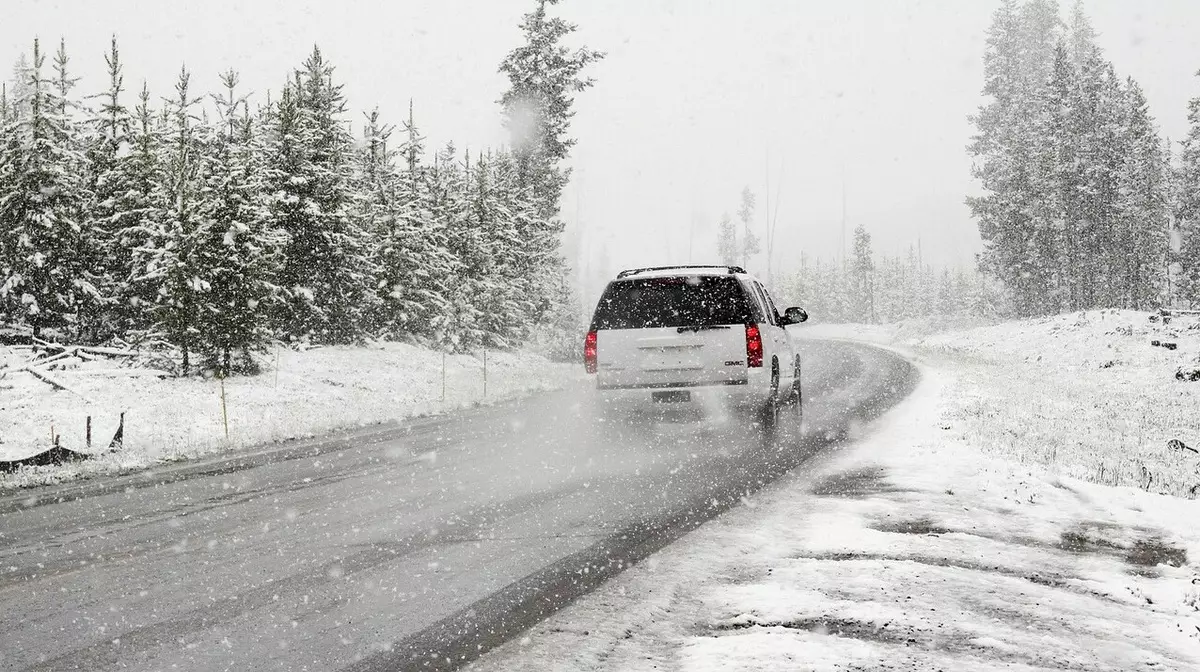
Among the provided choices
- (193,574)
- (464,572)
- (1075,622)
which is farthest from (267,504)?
(1075,622)

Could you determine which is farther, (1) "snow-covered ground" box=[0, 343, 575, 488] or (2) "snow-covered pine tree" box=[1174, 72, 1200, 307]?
(2) "snow-covered pine tree" box=[1174, 72, 1200, 307]

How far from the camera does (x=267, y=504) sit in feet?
22.5

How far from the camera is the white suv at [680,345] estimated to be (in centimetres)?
1041

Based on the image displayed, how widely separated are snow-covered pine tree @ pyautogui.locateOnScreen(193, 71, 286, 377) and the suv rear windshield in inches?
426

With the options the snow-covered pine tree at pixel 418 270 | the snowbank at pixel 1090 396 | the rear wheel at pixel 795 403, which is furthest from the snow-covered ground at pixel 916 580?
the snow-covered pine tree at pixel 418 270

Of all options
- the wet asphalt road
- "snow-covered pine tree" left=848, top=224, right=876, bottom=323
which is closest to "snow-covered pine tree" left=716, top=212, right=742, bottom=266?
"snow-covered pine tree" left=848, top=224, right=876, bottom=323

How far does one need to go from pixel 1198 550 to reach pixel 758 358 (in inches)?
225

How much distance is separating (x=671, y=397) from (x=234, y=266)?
468 inches

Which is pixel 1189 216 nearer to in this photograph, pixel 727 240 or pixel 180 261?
pixel 180 261

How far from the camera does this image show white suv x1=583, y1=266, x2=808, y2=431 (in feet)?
34.2

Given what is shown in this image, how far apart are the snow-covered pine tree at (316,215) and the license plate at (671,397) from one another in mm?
14866

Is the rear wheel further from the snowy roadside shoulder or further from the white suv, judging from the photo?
the snowy roadside shoulder

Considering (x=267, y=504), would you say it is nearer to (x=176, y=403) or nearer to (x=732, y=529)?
(x=732, y=529)

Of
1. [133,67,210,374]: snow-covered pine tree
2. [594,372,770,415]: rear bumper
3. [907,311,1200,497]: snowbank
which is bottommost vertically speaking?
[907,311,1200,497]: snowbank
